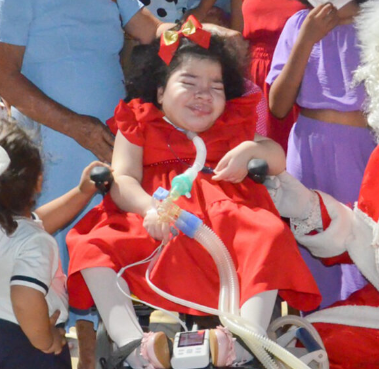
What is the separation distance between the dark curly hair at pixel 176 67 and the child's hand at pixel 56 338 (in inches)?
25.7

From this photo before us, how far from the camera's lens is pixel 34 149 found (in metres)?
1.86

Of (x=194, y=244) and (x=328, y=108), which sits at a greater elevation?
→ (x=328, y=108)

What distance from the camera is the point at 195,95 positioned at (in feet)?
6.66

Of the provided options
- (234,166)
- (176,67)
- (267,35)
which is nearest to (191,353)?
(234,166)

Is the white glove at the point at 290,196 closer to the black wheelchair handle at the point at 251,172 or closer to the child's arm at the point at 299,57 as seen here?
the black wheelchair handle at the point at 251,172

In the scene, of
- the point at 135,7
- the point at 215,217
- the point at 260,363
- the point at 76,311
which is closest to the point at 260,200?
the point at 215,217

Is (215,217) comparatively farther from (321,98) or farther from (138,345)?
(321,98)

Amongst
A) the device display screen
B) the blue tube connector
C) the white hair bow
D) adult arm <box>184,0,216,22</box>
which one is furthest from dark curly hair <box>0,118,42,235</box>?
adult arm <box>184,0,216,22</box>

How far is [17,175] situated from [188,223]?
40 cm

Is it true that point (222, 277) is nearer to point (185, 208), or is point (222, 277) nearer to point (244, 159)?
point (185, 208)

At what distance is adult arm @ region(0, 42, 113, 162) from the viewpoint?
7.06 ft

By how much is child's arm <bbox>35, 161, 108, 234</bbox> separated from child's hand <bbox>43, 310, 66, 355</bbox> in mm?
256

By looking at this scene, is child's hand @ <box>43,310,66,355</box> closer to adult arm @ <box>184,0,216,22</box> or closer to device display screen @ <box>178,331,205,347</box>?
device display screen @ <box>178,331,205,347</box>

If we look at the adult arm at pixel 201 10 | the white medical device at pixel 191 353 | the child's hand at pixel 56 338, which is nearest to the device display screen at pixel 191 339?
the white medical device at pixel 191 353
